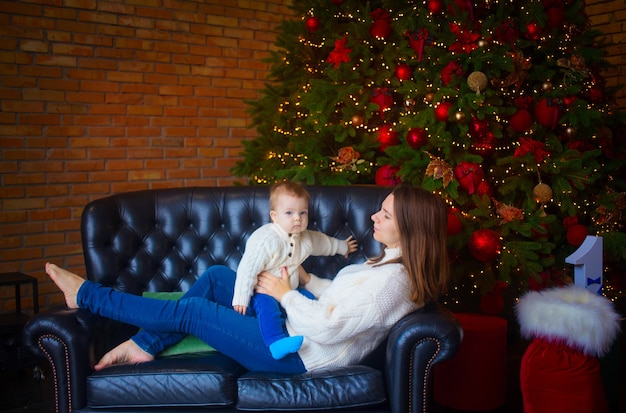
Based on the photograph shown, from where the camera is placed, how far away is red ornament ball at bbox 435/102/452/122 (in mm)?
3484

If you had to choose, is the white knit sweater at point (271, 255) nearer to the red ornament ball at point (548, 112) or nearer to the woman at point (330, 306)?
the woman at point (330, 306)

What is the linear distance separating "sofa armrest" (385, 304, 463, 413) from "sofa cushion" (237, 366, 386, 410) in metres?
0.08

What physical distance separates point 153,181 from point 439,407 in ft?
9.16

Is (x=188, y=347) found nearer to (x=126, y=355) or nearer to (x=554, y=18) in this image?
(x=126, y=355)

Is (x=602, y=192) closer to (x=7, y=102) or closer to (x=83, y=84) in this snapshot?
(x=83, y=84)

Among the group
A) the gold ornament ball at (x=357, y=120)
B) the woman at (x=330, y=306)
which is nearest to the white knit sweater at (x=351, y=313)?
the woman at (x=330, y=306)

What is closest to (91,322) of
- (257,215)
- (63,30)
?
(257,215)

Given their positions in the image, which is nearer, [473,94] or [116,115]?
[473,94]

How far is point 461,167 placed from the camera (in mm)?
3502

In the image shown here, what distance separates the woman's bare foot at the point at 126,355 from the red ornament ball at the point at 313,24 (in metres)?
2.35

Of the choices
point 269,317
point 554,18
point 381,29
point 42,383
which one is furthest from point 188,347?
point 554,18

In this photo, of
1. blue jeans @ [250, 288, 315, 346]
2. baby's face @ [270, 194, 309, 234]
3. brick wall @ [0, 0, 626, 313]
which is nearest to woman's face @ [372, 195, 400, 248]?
baby's face @ [270, 194, 309, 234]

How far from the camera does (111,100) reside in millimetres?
4797

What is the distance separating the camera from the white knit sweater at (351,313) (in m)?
2.38
